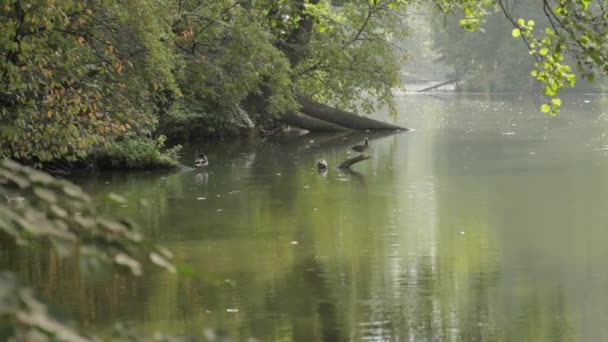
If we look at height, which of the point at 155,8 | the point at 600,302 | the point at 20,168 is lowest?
the point at 600,302

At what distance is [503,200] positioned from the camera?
18.5 metres

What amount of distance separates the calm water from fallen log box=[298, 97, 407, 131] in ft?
30.6

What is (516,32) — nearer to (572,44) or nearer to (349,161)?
(572,44)

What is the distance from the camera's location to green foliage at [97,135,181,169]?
2300cm

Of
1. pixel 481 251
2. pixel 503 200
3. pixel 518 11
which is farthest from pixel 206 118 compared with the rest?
pixel 518 11

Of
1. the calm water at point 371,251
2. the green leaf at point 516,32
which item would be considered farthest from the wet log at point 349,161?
the green leaf at point 516,32

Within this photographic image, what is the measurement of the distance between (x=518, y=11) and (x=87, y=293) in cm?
6136

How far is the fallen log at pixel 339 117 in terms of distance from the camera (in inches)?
1442

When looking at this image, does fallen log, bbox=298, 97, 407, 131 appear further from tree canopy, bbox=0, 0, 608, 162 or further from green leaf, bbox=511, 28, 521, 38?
green leaf, bbox=511, 28, 521, 38

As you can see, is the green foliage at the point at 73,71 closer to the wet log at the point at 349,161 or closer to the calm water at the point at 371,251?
the calm water at the point at 371,251

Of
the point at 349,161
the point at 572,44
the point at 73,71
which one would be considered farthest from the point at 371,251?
the point at 349,161

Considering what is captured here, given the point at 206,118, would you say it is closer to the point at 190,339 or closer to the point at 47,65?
the point at 47,65

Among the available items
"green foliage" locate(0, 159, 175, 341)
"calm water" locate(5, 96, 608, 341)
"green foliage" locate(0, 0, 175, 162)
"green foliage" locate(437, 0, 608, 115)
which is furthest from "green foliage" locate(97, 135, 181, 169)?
"green foliage" locate(0, 159, 175, 341)

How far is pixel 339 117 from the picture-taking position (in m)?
37.0
